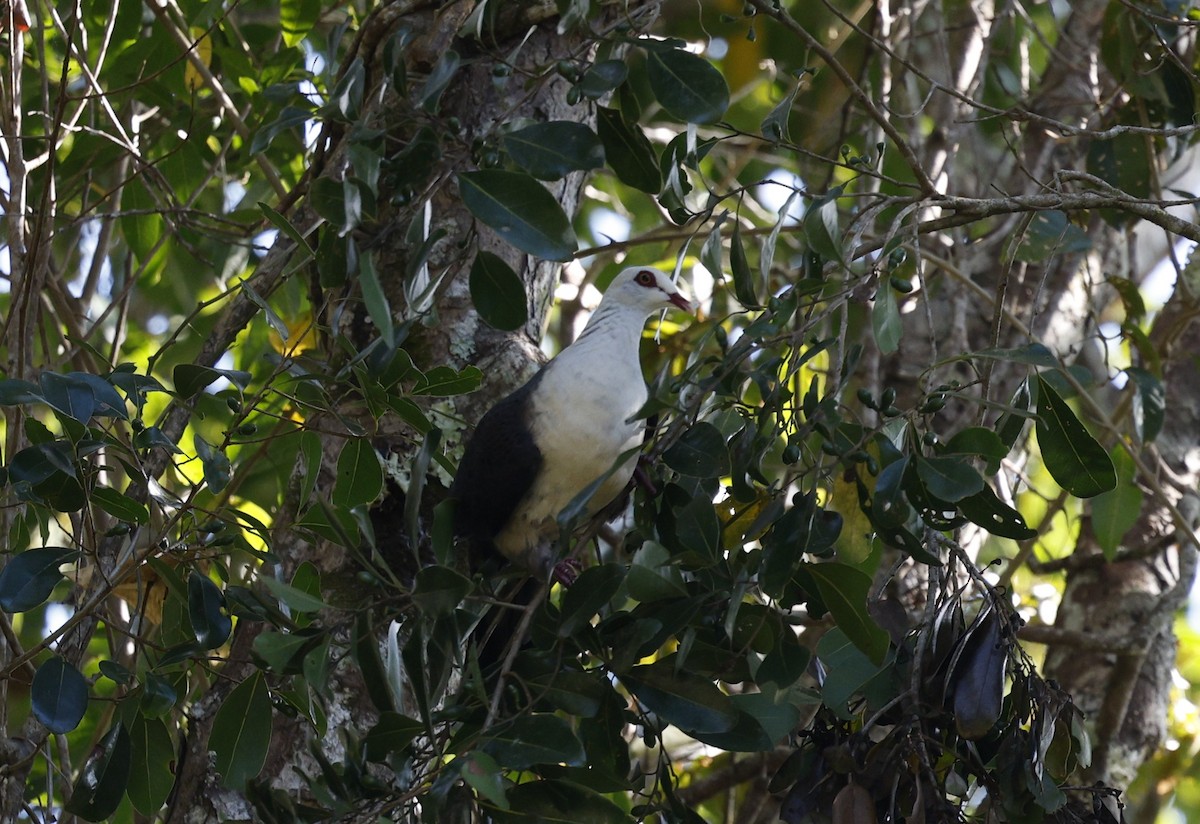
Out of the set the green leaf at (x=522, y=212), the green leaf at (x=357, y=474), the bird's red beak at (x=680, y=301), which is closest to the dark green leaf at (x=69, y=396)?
the green leaf at (x=357, y=474)

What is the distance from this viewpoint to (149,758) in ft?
7.50

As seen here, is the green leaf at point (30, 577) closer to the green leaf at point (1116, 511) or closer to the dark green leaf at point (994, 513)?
the dark green leaf at point (994, 513)

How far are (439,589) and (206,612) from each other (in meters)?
0.58

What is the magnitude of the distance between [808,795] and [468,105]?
6.08ft

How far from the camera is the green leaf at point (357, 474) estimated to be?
2.47m

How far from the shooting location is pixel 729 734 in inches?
75.0

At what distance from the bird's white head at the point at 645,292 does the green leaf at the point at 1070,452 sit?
1.28 m

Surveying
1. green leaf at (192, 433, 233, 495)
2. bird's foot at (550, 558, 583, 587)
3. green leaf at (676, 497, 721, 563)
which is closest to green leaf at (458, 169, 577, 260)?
green leaf at (676, 497, 721, 563)

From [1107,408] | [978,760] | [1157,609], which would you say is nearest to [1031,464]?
[1107,408]

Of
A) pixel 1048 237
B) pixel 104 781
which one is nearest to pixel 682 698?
pixel 104 781

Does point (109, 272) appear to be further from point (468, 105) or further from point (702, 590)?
point (702, 590)

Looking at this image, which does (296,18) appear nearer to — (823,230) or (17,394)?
(17,394)

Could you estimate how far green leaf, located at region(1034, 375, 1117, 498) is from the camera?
6.77 ft

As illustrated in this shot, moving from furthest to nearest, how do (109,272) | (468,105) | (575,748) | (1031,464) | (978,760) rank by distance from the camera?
(1031,464) < (109,272) < (468,105) < (978,760) < (575,748)
